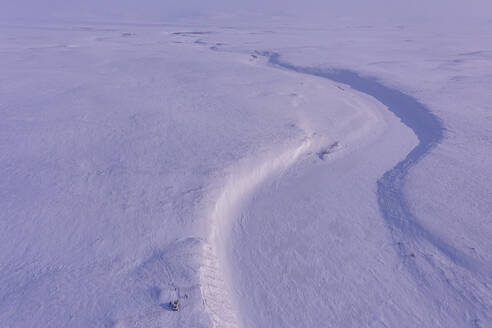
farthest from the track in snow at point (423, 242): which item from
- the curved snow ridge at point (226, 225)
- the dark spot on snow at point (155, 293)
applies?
the dark spot on snow at point (155, 293)

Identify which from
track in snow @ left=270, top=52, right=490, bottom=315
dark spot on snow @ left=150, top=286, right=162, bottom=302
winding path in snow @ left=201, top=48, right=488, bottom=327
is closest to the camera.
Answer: dark spot on snow @ left=150, top=286, right=162, bottom=302

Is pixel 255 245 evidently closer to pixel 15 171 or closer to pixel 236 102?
pixel 15 171

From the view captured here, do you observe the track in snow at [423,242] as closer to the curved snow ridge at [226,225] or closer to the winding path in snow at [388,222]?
the winding path in snow at [388,222]

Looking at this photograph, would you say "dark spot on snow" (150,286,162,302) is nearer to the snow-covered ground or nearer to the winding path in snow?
the snow-covered ground

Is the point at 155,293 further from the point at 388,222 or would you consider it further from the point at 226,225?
the point at 388,222

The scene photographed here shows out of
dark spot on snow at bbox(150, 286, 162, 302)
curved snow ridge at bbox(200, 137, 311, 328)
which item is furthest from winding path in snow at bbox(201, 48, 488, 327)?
dark spot on snow at bbox(150, 286, 162, 302)

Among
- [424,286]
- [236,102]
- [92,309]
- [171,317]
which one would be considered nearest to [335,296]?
[424,286]
